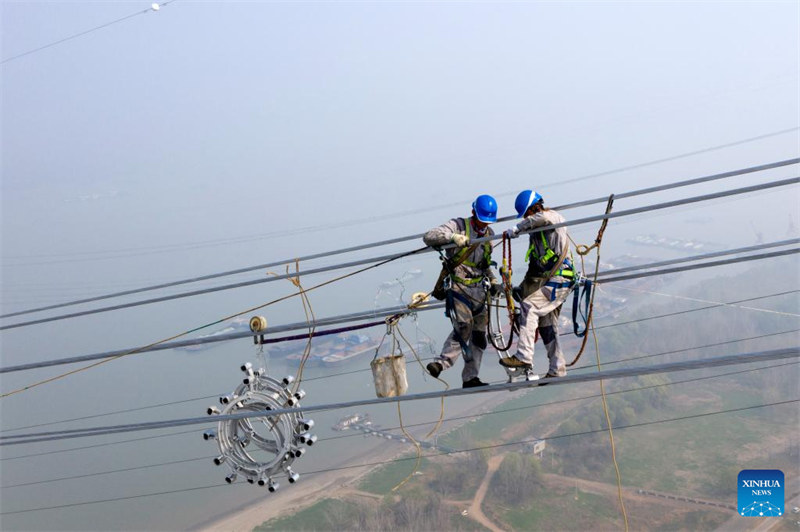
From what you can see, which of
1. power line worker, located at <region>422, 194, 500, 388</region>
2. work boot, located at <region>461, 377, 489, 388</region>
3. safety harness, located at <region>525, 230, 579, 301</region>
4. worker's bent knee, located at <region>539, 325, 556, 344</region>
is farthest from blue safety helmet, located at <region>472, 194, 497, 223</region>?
work boot, located at <region>461, 377, 489, 388</region>

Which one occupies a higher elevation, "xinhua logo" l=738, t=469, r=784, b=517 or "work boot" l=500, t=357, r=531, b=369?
"work boot" l=500, t=357, r=531, b=369

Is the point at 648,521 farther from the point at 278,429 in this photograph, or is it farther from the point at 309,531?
the point at 278,429

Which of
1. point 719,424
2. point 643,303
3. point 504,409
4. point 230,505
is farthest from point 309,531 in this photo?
point 643,303

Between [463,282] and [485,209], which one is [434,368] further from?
[485,209]

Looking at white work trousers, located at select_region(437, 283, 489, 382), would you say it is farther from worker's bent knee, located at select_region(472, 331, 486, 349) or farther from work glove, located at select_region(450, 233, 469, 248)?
work glove, located at select_region(450, 233, 469, 248)

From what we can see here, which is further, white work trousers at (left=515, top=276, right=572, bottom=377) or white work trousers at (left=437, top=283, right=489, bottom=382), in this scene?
white work trousers at (left=437, top=283, right=489, bottom=382)

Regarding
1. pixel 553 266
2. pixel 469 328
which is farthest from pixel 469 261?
pixel 553 266

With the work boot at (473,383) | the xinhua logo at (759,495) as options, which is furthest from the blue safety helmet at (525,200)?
the xinhua logo at (759,495)
